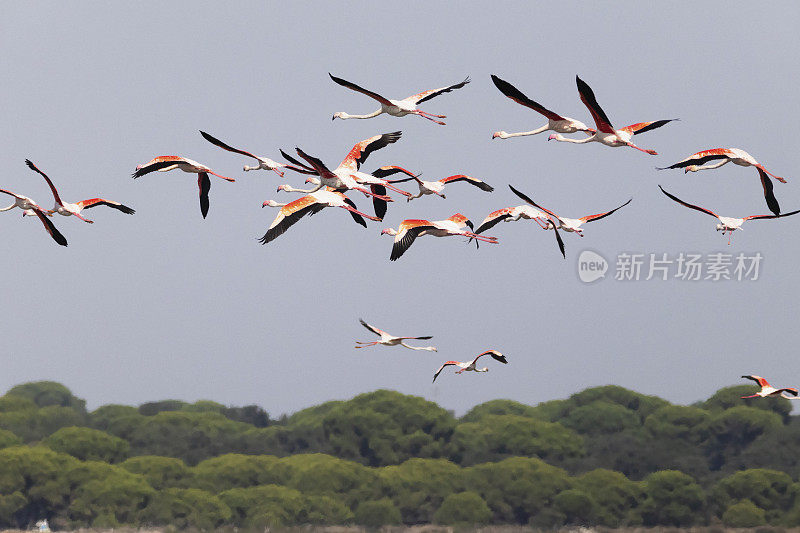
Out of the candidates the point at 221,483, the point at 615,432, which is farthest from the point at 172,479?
the point at 615,432

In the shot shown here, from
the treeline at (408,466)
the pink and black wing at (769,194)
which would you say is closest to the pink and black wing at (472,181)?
the pink and black wing at (769,194)

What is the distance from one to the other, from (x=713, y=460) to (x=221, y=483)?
37093 mm

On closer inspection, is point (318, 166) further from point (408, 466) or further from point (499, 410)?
point (499, 410)

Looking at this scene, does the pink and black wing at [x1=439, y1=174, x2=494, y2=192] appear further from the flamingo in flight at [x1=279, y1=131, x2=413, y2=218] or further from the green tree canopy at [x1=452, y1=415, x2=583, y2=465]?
the green tree canopy at [x1=452, y1=415, x2=583, y2=465]

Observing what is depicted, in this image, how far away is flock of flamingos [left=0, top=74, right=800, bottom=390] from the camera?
23219 mm

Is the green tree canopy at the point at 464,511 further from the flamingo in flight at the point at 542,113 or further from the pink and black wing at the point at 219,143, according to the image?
the pink and black wing at the point at 219,143

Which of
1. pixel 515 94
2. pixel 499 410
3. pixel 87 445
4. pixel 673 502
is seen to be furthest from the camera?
pixel 499 410

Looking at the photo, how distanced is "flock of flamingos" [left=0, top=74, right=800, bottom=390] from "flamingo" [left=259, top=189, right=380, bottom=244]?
20mm

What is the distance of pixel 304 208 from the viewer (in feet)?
77.7

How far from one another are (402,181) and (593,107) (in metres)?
5.48

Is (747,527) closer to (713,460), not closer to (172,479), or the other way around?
(713,460)

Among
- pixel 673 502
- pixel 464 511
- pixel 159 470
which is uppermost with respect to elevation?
pixel 673 502

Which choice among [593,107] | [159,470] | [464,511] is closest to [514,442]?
[464,511]

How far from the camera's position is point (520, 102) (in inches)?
886
